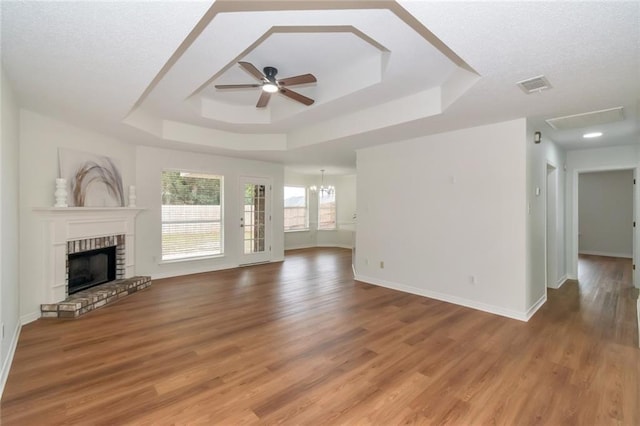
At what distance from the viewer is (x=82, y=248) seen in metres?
4.22

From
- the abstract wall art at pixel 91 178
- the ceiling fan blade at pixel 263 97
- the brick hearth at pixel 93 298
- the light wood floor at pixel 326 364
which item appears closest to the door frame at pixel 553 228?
the light wood floor at pixel 326 364

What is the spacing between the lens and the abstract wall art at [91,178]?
4.04m

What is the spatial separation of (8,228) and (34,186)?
1341mm

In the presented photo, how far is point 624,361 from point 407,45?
135 inches

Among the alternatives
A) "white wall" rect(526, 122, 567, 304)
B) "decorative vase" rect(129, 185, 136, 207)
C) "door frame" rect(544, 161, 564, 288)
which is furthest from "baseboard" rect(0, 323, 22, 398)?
"door frame" rect(544, 161, 564, 288)

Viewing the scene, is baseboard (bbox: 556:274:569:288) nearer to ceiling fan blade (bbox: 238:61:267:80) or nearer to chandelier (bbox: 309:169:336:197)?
ceiling fan blade (bbox: 238:61:267:80)

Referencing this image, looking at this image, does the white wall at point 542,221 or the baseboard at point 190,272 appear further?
the baseboard at point 190,272

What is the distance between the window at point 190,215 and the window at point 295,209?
346 centimetres

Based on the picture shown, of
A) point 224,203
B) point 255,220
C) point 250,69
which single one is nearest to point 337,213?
point 255,220

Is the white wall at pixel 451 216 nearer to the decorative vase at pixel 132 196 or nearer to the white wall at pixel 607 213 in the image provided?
the decorative vase at pixel 132 196

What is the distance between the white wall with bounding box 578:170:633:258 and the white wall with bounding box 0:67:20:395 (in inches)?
433

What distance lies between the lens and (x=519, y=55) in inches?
86.1

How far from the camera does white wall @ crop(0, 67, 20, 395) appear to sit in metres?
2.38

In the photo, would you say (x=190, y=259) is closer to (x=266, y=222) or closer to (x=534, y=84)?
(x=266, y=222)
